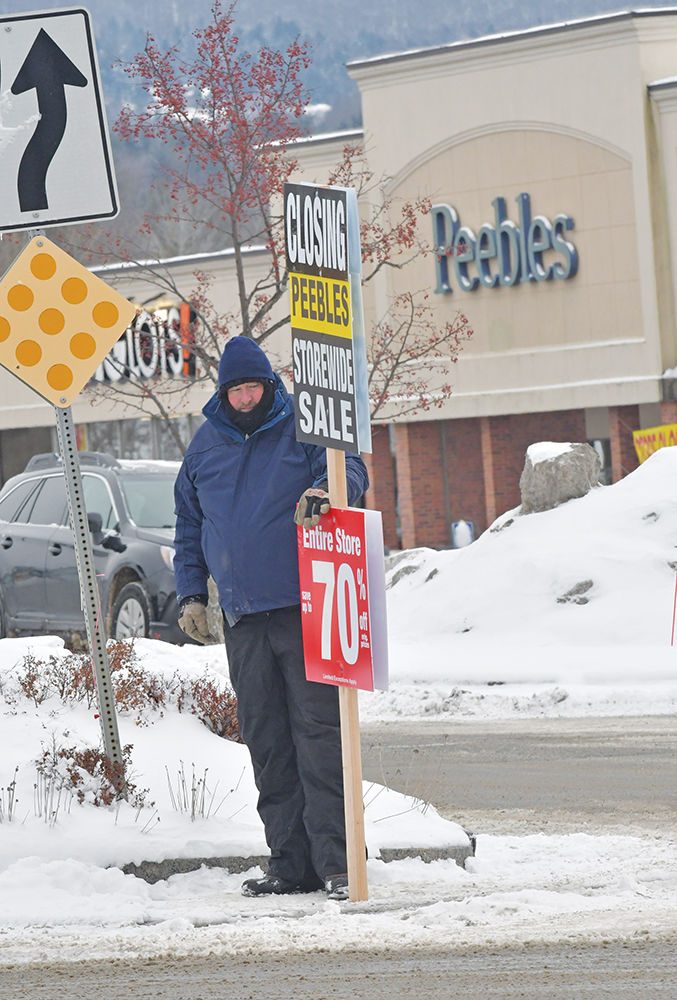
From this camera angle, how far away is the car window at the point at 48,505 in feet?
57.6

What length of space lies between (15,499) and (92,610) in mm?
11104

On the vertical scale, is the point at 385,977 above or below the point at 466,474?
below

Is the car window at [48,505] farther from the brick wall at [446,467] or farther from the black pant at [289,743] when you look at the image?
the brick wall at [446,467]

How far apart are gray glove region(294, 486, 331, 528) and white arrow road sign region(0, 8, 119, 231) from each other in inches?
63.6

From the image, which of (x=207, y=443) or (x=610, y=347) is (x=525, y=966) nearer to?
(x=207, y=443)

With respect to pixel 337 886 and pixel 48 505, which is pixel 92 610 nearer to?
pixel 337 886

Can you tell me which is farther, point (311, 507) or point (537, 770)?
point (537, 770)

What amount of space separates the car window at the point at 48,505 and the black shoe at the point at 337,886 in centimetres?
1090

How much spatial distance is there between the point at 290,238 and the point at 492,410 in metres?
31.8

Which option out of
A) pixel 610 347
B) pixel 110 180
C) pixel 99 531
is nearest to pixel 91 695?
pixel 110 180

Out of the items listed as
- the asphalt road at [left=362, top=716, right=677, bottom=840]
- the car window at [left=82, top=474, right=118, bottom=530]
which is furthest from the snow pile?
the car window at [left=82, top=474, right=118, bottom=530]

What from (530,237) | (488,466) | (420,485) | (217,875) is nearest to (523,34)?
(530,237)

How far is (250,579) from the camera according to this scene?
22.8ft

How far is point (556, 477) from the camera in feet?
65.7
